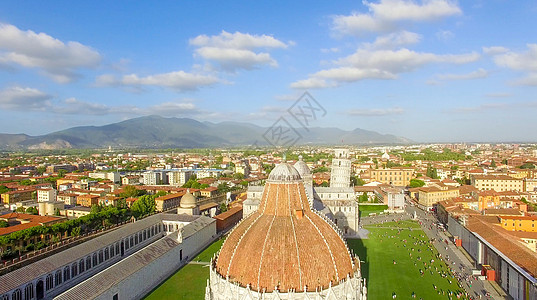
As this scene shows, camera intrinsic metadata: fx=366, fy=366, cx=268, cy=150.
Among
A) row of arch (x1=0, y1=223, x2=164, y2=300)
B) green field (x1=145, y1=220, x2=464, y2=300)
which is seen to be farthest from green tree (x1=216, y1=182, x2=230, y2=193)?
row of arch (x1=0, y1=223, x2=164, y2=300)

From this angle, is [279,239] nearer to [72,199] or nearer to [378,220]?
[378,220]

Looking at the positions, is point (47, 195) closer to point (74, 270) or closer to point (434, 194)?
point (74, 270)

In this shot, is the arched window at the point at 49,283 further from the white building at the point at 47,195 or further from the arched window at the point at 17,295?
the white building at the point at 47,195

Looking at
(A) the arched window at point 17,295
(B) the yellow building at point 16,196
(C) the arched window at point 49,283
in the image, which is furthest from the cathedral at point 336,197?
(B) the yellow building at point 16,196

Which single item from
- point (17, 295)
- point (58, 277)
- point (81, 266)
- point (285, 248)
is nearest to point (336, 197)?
point (81, 266)

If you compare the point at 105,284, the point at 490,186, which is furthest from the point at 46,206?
the point at 490,186
